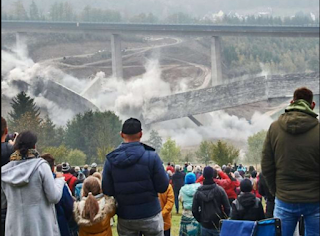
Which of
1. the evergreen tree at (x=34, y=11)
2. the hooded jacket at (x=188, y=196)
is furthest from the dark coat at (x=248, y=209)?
the evergreen tree at (x=34, y=11)

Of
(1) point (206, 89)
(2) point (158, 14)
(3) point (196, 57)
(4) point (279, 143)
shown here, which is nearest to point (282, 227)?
(4) point (279, 143)

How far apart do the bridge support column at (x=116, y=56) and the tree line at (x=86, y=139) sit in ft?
47.7

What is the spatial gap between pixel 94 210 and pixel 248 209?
2149 millimetres

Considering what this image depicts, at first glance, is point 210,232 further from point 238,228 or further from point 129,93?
point 129,93

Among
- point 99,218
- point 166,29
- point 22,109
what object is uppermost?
point 166,29

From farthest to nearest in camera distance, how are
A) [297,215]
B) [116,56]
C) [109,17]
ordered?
[109,17] → [116,56] → [297,215]

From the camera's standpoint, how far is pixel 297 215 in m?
5.48

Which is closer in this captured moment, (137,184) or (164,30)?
(137,184)

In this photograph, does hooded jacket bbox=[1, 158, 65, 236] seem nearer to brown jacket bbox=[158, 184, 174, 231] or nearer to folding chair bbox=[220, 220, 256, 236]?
folding chair bbox=[220, 220, 256, 236]

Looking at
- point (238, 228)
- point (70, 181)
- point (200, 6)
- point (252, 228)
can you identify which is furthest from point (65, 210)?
point (200, 6)

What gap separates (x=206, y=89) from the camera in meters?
98.9

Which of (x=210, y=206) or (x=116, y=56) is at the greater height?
(x=116, y=56)

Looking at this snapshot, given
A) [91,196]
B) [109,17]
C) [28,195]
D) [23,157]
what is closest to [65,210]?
[91,196]

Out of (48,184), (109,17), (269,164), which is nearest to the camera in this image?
(269,164)
